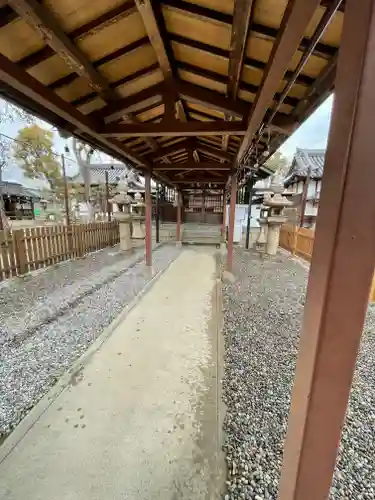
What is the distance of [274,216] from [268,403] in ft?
23.8

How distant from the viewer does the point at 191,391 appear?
2072mm

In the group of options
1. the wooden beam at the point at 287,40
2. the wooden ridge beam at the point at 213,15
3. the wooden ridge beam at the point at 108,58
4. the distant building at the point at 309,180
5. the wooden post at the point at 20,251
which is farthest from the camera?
the distant building at the point at 309,180

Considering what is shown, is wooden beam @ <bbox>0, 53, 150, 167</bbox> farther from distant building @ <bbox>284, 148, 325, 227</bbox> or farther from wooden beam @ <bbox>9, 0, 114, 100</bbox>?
distant building @ <bbox>284, 148, 325, 227</bbox>

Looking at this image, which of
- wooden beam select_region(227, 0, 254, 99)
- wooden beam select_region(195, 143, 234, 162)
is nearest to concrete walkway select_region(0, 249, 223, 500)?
wooden beam select_region(227, 0, 254, 99)

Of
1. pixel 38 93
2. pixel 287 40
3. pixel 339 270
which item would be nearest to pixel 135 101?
Answer: pixel 38 93

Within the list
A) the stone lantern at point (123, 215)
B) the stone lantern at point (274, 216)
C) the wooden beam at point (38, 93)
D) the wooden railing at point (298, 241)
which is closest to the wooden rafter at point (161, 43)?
the wooden beam at point (38, 93)

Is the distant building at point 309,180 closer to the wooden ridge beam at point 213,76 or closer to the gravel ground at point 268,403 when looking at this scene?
the gravel ground at point 268,403

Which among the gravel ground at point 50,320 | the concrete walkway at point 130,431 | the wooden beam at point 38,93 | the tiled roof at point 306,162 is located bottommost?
the gravel ground at point 50,320

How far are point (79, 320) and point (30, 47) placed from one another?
2987 mm

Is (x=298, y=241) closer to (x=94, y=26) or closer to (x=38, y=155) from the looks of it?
(x=94, y=26)

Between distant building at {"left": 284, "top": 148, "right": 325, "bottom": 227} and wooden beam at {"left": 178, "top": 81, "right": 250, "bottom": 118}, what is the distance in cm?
1131

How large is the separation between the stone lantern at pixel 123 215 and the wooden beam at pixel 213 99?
20.9 ft

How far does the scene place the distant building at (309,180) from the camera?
1374 centimetres

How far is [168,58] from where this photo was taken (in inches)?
86.0
